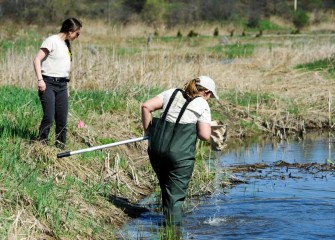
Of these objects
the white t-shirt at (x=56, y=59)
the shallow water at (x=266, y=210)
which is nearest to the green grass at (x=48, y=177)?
the shallow water at (x=266, y=210)

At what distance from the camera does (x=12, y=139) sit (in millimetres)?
9234

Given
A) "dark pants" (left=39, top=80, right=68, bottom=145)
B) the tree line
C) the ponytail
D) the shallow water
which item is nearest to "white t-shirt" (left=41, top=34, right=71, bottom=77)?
"dark pants" (left=39, top=80, right=68, bottom=145)

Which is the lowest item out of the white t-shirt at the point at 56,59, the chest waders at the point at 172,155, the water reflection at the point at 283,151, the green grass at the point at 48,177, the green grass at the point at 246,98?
the water reflection at the point at 283,151

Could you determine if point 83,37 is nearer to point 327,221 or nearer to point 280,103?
point 280,103

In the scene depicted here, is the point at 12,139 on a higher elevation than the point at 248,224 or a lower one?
higher

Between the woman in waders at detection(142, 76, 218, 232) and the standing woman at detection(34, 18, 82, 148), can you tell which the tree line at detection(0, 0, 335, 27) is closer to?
the standing woman at detection(34, 18, 82, 148)

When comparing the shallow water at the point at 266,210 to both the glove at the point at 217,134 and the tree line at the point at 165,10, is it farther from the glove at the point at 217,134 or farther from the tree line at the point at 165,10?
the tree line at the point at 165,10

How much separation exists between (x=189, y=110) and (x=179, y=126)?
0.17 meters

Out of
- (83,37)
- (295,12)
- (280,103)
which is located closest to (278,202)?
(280,103)

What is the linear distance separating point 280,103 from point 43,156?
7506mm

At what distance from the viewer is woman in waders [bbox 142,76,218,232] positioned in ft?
24.5

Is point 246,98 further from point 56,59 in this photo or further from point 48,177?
point 48,177

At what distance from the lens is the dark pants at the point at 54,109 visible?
9281mm

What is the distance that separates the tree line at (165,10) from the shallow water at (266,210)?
26992 mm
